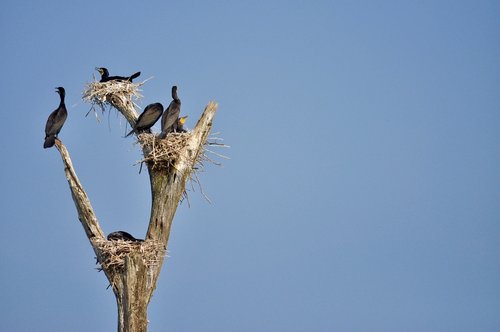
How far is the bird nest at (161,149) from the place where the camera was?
428 inches

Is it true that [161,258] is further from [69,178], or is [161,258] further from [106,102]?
[106,102]

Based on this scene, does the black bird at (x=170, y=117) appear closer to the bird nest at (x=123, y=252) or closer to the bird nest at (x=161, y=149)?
the bird nest at (x=161, y=149)

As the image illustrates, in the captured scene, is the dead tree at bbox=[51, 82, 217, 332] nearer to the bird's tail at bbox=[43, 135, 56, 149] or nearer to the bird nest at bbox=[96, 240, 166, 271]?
the bird nest at bbox=[96, 240, 166, 271]

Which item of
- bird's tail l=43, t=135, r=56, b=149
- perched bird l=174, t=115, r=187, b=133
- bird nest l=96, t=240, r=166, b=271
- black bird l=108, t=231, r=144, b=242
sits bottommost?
bird nest l=96, t=240, r=166, b=271

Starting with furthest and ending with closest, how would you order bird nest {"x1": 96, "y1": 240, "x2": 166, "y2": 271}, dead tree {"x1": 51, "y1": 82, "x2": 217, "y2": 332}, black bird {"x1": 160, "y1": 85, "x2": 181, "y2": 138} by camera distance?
black bird {"x1": 160, "y1": 85, "x2": 181, "y2": 138}
bird nest {"x1": 96, "y1": 240, "x2": 166, "y2": 271}
dead tree {"x1": 51, "y1": 82, "x2": 217, "y2": 332}

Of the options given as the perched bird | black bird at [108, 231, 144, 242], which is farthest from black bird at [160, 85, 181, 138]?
black bird at [108, 231, 144, 242]

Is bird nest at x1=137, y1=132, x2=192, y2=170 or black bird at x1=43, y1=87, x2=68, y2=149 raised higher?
black bird at x1=43, y1=87, x2=68, y2=149

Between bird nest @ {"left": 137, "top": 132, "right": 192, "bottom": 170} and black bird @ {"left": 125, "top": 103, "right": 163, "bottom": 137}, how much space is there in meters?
0.40

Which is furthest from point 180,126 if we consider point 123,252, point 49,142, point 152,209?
point 123,252

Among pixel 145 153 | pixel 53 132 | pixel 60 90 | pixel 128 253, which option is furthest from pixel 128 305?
pixel 60 90

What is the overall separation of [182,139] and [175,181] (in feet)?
2.16

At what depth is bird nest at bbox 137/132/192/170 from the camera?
10.9 meters

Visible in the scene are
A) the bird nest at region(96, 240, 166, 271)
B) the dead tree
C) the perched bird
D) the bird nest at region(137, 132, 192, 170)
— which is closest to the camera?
the dead tree

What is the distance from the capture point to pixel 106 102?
1195cm
